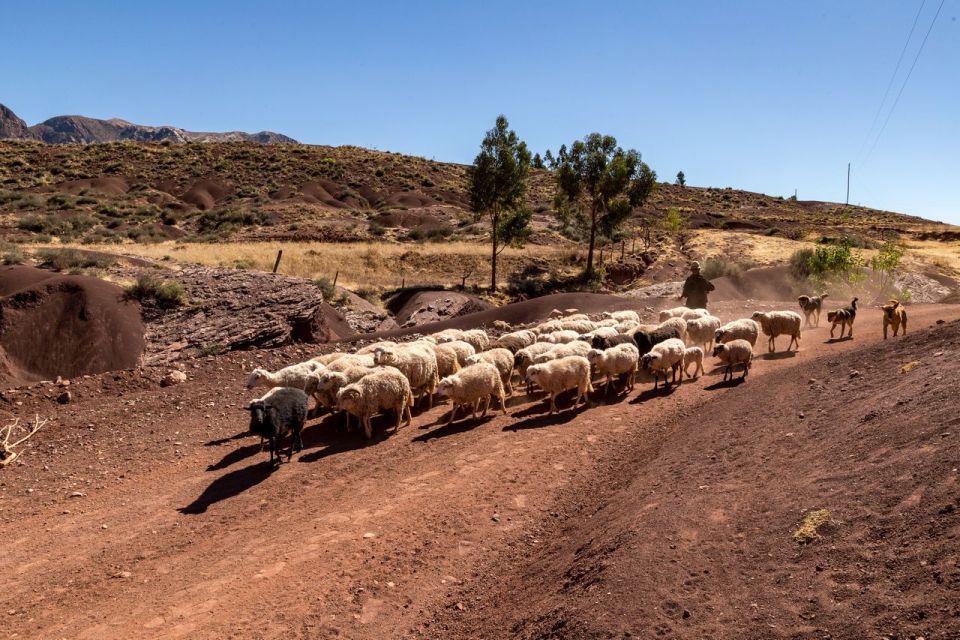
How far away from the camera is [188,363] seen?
16.1 meters

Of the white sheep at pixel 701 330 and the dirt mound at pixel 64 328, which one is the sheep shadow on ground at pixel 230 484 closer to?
the dirt mound at pixel 64 328

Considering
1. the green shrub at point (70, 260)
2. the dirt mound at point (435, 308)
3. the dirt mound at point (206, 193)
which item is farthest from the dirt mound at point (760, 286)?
the dirt mound at point (206, 193)

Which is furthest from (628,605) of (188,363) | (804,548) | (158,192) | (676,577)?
(158,192)

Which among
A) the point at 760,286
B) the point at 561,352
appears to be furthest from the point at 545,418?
the point at 760,286

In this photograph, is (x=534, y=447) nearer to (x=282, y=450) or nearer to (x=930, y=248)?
(x=282, y=450)

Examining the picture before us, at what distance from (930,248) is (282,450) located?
53409 mm

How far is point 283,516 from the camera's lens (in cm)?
799

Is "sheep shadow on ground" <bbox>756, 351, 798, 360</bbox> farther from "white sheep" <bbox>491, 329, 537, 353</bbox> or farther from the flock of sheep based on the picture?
"white sheep" <bbox>491, 329, 537, 353</bbox>

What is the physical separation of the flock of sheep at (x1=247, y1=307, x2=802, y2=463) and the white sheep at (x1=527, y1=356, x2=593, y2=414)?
2 cm

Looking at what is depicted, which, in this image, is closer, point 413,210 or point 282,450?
point 282,450

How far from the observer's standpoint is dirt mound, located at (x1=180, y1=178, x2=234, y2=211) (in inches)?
2552

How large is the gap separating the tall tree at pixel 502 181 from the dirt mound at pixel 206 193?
36.8 m

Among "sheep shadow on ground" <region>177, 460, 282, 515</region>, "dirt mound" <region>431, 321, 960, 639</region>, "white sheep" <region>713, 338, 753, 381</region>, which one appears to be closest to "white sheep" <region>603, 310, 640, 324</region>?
"white sheep" <region>713, 338, 753, 381</region>

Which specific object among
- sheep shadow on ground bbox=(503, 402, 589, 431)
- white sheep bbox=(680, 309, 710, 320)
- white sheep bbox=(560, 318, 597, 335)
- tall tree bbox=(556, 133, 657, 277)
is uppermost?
tall tree bbox=(556, 133, 657, 277)
